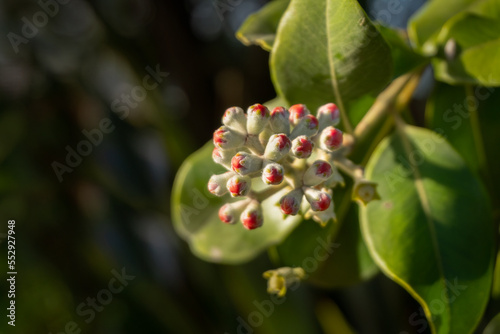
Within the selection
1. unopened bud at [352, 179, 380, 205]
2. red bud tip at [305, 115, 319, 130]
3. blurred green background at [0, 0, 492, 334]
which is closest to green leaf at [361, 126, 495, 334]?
unopened bud at [352, 179, 380, 205]

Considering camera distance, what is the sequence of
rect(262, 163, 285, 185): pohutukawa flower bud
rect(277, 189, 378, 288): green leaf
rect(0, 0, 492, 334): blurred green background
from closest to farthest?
rect(262, 163, 285, 185): pohutukawa flower bud < rect(277, 189, 378, 288): green leaf < rect(0, 0, 492, 334): blurred green background

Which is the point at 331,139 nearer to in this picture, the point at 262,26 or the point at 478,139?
the point at 262,26

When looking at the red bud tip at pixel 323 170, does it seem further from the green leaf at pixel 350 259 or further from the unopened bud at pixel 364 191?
the green leaf at pixel 350 259

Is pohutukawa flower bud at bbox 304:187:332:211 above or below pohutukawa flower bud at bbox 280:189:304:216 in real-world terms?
below

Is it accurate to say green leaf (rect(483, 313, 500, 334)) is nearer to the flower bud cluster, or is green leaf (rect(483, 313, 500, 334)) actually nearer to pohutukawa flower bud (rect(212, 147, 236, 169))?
the flower bud cluster

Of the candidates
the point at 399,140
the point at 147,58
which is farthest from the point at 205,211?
the point at 147,58

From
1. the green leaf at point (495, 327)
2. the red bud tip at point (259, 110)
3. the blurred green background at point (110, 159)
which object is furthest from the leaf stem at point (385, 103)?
the blurred green background at point (110, 159)
